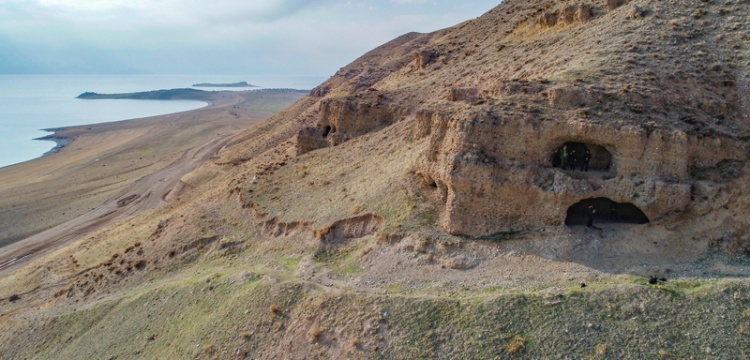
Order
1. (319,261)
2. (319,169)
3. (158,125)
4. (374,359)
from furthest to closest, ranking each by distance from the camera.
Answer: (158,125)
(319,169)
(319,261)
(374,359)

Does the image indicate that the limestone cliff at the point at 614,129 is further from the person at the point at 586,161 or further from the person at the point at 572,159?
the person at the point at 572,159

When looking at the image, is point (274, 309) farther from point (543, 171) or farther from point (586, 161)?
point (586, 161)

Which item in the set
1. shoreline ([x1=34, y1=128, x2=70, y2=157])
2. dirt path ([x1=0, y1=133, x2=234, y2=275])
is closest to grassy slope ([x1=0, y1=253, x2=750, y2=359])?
dirt path ([x1=0, y1=133, x2=234, y2=275])

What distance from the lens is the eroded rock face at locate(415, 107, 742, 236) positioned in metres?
Result: 20.6

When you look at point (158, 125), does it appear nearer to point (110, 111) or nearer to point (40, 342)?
point (110, 111)

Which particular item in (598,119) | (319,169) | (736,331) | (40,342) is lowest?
(40,342)

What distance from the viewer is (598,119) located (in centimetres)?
2139

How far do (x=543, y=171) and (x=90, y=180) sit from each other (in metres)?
66.2

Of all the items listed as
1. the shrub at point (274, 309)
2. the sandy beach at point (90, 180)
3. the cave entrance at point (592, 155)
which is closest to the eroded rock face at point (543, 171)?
the cave entrance at point (592, 155)

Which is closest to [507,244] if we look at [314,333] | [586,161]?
[586,161]

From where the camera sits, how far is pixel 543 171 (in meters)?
21.9

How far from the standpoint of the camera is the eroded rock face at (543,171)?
2061 centimetres

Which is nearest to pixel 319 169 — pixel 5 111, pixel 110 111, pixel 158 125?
pixel 158 125

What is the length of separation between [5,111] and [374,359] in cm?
21896
